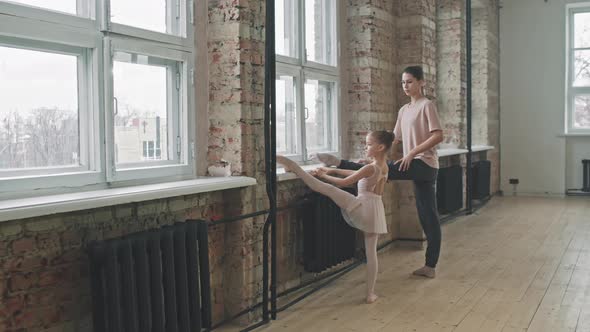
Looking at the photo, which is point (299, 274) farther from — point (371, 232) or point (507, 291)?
point (507, 291)

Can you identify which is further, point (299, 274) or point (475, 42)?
point (475, 42)

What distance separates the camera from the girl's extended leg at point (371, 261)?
167 inches

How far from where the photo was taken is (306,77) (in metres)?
4.98

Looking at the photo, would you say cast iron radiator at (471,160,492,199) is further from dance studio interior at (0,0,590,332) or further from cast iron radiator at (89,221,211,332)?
cast iron radiator at (89,221,211,332)

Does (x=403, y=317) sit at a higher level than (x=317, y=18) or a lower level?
lower

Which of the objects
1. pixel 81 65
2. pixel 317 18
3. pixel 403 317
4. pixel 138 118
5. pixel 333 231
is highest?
pixel 317 18

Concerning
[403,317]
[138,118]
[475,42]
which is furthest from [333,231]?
[475,42]

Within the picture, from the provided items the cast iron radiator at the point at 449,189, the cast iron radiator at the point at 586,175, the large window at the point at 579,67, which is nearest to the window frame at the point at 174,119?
the cast iron radiator at the point at 449,189

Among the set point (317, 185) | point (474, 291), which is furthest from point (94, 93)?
point (474, 291)

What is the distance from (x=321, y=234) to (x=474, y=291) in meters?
1.15

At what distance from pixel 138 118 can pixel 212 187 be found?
535 millimetres

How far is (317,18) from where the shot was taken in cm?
538

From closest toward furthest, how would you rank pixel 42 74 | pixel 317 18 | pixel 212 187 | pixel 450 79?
pixel 42 74 → pixel 212 187 → pixel 317 18 → pixel 450 79

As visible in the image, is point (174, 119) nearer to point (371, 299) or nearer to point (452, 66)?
point (371, 299)
